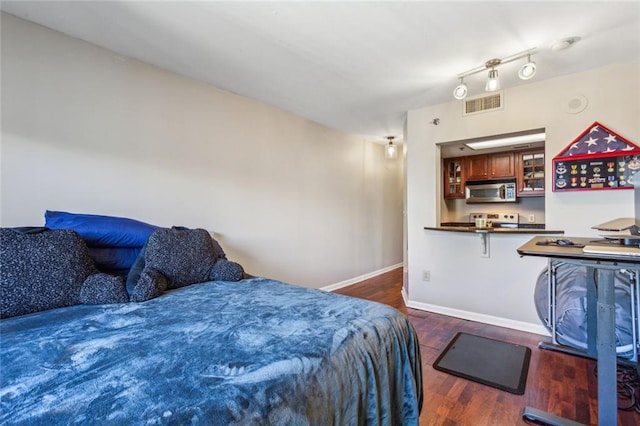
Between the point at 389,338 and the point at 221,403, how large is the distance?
0.71 meters

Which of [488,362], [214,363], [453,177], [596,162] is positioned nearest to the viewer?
[214,363]

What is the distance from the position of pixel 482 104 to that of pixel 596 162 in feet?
3.64

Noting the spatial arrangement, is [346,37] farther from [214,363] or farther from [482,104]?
[214,363]

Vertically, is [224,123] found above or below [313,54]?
below

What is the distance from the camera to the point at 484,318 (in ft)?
9.78

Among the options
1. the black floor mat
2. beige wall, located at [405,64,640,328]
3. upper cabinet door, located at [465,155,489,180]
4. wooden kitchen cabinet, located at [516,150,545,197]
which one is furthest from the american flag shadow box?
Result: upper cabinet door, located at [465,155,489,180]

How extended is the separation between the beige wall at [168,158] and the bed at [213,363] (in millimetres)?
1067

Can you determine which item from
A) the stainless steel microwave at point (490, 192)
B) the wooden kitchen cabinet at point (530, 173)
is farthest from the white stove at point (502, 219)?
the wooden kitchen cabinet at point (530, 173)

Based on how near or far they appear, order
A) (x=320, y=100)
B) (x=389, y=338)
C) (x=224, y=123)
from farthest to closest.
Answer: (x=320, y=100) < (x=224, y=123) < (x=389, y=338)

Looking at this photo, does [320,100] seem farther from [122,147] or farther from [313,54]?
[122,147]

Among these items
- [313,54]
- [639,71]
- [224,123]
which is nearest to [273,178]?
[224,123]

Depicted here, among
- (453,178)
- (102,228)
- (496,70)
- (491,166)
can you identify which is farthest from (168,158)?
(491,166)

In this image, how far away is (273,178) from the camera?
3.35 meters

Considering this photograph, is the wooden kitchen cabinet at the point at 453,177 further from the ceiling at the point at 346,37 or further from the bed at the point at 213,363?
the bed at the point at 213,363
